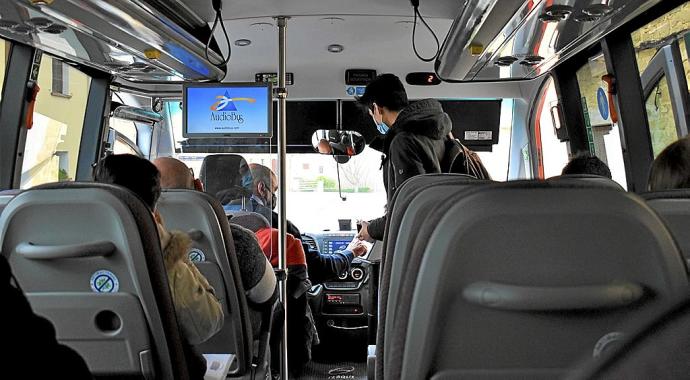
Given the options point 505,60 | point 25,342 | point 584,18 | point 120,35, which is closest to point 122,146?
point 120,35

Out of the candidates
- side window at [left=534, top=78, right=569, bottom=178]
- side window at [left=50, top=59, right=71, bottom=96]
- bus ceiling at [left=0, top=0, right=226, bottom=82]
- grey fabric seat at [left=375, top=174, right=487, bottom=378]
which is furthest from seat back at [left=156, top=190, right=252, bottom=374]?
side window at [left=534, top=78, right=569, bottom=178]

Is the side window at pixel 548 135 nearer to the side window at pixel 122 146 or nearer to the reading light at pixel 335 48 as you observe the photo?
the reading light at pixel 335 48

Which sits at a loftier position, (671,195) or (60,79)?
(60,79)

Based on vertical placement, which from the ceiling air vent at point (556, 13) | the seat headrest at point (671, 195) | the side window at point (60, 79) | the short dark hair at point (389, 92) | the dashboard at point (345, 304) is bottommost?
the dashboard at point (345, 304)

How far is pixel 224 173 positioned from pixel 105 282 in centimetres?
331

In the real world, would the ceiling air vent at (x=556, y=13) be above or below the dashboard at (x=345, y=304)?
above

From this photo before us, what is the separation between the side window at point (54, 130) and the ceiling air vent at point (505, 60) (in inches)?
111

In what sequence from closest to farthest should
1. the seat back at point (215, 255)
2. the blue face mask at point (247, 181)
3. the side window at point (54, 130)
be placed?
1. the seat back at point (215, 255)
2. the side window at point (54, 130)
3. the blue face mask at point (247, 181)

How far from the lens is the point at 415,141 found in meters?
4.00

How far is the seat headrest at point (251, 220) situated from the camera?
15.8 feet

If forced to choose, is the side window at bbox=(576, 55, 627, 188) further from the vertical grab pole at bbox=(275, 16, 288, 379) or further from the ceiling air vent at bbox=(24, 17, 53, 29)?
the ceiling air vent at bbox=(24, 17, 53, 29)

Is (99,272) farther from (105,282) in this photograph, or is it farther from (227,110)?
(227,110)

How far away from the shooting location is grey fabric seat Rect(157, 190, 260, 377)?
9.91ft

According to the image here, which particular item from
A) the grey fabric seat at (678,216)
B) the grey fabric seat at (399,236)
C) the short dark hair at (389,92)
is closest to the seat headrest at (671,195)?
the grey fabric seat at (678,216)
